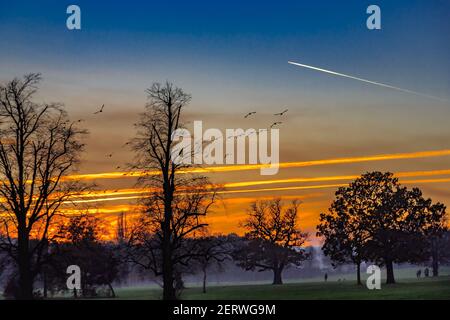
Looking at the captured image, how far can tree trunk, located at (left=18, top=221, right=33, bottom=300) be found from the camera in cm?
3622

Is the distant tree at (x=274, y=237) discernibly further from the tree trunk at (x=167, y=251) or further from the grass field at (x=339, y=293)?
the tree trunk at (x=167, y=251)

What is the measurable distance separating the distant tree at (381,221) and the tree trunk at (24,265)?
54578mm

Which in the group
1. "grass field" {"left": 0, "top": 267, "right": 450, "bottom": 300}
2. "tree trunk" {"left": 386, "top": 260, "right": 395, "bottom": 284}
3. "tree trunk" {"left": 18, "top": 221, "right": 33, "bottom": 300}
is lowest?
"grass field" {"left": 0, "top": 267, "right": 450, "bottom": 300}

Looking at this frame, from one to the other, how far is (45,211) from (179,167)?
293 inches

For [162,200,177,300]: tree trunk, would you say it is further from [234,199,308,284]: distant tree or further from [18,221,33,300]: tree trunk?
[234,199,308,284]: distant tree

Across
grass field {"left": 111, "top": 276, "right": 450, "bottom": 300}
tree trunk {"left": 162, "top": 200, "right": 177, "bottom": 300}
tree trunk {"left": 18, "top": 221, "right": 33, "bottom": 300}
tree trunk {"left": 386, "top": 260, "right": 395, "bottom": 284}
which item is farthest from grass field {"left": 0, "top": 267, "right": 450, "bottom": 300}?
Answer: tree trunk {"left": 18, "top": 221, "right": 33, "bottom": 300}

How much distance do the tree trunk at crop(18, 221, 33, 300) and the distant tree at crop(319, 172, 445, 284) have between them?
54.6 metres

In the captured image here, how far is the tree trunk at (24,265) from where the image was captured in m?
36.2

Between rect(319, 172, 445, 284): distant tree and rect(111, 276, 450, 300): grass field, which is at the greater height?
rect(319, 172, 445, 284): distant tree

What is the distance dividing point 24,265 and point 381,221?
5747cm

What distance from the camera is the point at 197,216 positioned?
3875 centimetres
